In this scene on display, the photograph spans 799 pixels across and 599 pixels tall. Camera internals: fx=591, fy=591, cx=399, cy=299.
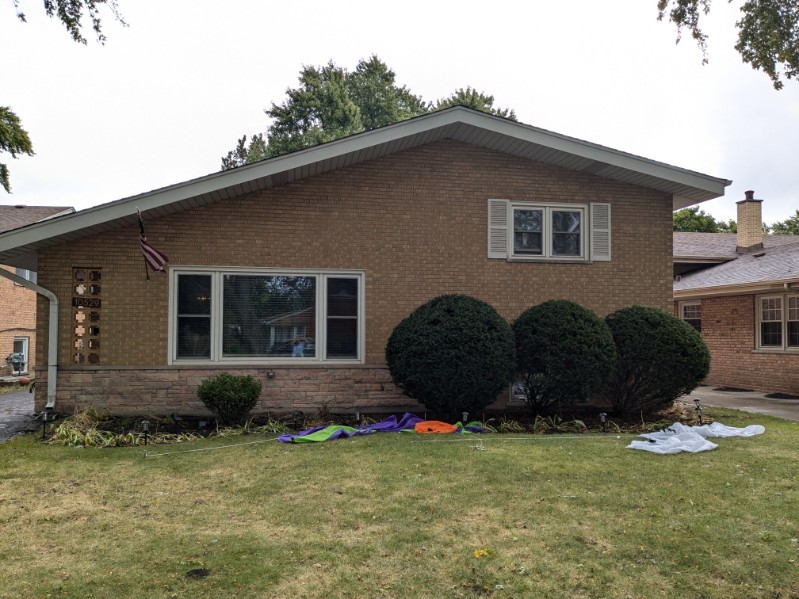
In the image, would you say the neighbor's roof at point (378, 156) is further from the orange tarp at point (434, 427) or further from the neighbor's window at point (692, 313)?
the neighbor's window at point (692, 313)

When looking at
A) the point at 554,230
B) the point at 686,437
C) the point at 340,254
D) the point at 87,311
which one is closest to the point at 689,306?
the point at 554,230

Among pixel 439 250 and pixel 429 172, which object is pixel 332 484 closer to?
pixel 439 250

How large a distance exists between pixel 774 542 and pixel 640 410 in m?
6.14

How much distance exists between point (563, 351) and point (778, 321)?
8.81 m

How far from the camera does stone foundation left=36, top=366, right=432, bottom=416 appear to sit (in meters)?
9.77

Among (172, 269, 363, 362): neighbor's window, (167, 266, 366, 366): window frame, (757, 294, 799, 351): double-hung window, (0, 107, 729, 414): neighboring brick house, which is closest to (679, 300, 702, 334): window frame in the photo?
(757, 294, 799, 351): double-hung window

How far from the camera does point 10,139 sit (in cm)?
1259

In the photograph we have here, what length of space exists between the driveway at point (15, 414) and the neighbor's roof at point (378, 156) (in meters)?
2.80

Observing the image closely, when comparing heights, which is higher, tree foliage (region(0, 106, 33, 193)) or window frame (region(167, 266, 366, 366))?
tree foliage (region(0, 106, 33, 193))

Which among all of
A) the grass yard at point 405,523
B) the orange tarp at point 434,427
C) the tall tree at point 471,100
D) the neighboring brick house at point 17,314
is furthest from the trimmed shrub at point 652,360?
the tall tree at point 471,100

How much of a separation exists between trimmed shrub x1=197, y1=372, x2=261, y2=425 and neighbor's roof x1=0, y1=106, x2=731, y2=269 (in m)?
3.02

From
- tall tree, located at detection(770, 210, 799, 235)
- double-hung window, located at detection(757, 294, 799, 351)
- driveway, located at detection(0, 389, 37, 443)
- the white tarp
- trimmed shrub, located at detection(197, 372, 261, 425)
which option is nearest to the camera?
the white tarp

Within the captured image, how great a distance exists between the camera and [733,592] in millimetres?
3502

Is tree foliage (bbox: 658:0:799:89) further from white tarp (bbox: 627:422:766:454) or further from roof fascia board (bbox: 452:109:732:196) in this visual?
white tarp (bbox: 627:422:766:454)
